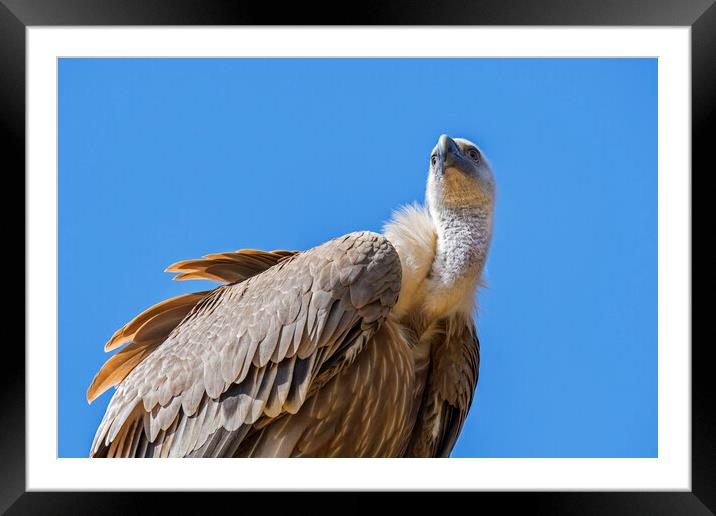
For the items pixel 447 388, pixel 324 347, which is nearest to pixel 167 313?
pixel 324 347

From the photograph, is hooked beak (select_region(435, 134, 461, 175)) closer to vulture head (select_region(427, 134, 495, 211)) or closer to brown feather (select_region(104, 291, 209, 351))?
vulture head (select_region(427, 134, 495, 211))

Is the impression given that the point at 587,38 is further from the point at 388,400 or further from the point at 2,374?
the point at 2,374

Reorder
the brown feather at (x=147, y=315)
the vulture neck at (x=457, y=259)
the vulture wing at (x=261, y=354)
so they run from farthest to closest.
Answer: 1. the brown feather at (x=147, y=315)
2. the vulture neck at (x=457, y=259)
3. the vulture wing at (x=261, y=354)

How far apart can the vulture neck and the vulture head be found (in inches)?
2.1

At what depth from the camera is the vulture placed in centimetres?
535

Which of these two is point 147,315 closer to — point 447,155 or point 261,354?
point 261,354

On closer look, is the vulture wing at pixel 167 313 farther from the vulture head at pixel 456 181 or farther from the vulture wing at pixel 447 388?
the vulture wing at pixel 447 388

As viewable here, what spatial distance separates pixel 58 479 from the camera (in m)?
4.66

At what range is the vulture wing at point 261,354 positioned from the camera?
5297mm

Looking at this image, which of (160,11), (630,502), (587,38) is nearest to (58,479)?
(160,11)

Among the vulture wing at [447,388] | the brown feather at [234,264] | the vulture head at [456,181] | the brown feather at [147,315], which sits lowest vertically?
the vulture wing at [447,388]

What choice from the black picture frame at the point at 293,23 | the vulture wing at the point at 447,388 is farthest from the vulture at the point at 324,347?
the black picture frame at the point at 293,23

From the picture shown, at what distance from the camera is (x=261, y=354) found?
5.40m

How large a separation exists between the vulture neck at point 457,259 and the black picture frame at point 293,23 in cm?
151
